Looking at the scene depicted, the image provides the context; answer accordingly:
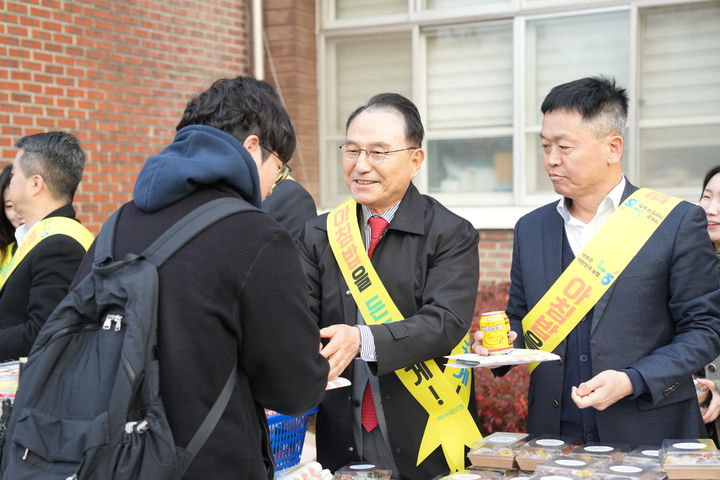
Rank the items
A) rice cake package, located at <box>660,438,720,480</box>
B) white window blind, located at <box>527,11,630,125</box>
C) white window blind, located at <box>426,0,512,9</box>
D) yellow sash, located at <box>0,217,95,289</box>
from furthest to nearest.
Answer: white window blind, located at <box>426,0,512,9</box>, white window blind, located at <box>527,11,630,125</box>, yellow sash, located at <box>0,217,95,289</box>, rice cake package, located at <box>660,438,720,480</box>

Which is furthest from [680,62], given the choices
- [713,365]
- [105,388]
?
[105,388]

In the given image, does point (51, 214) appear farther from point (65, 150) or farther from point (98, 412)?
point (98, 412)

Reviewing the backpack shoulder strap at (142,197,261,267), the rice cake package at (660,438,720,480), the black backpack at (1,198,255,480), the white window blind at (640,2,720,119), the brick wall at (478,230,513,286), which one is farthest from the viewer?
the brick wall at (478,230,513,286)

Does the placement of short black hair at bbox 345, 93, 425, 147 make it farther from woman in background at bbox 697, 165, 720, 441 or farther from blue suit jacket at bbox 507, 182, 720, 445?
woman in background at bbox 697, 165, 720, 441

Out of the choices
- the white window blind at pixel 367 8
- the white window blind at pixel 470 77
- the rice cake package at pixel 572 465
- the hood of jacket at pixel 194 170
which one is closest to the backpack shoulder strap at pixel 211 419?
the hood of jacket at pixel 194 170

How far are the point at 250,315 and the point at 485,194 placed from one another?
6929 millimetres

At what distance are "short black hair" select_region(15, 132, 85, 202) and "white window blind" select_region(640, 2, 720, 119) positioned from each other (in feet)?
19.1

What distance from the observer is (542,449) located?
8.59 feet

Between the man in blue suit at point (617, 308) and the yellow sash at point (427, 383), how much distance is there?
28 centimetres

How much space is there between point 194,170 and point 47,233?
202 cm

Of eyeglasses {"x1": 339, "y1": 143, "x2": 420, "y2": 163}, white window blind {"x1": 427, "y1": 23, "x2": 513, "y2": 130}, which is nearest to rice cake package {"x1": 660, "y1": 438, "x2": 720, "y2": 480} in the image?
eyeglasses {"x1": 339, "y1": 143, "x2": 420, "y2": 163}

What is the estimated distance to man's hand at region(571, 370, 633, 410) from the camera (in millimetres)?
2645

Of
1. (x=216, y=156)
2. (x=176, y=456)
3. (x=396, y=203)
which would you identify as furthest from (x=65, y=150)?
(x=176, y=456)

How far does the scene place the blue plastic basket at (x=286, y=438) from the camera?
2.78 metres
